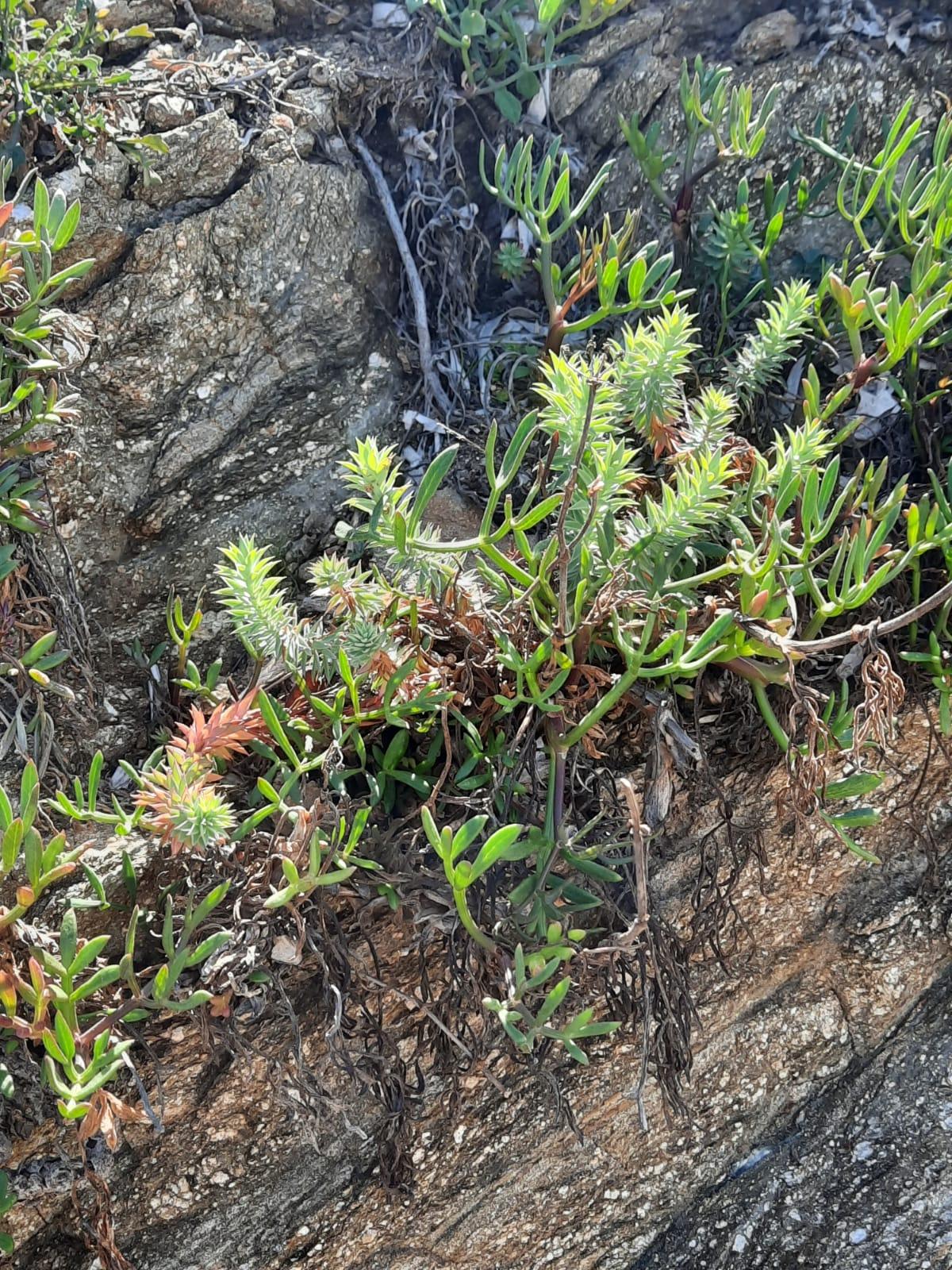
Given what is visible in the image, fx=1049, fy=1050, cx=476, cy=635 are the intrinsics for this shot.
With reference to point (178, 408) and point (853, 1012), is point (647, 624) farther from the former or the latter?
point (853, 1012)

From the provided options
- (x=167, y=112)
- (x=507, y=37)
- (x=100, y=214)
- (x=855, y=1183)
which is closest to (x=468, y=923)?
(x=855, y=1183)

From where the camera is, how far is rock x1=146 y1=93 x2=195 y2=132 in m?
1.99

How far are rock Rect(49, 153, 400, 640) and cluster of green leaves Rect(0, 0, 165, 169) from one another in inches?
5.4

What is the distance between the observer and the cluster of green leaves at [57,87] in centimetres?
182

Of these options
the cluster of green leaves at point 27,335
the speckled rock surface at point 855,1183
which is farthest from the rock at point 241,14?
the speckled rock surface at point 855,1183

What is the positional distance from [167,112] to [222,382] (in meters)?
0.52

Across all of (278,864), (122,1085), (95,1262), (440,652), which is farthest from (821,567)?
(95,1262)

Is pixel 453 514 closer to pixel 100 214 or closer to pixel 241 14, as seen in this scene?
pixel 100 214

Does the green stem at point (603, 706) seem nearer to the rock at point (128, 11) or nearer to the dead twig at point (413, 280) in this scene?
the dead twig at point (413, 280)

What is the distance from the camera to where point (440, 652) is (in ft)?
5.74

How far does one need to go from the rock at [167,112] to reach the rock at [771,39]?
3.95ft

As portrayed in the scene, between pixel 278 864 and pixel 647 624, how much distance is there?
26.3 inches

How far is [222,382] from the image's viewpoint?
2.03m

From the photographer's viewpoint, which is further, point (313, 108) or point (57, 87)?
point (313, 108)
